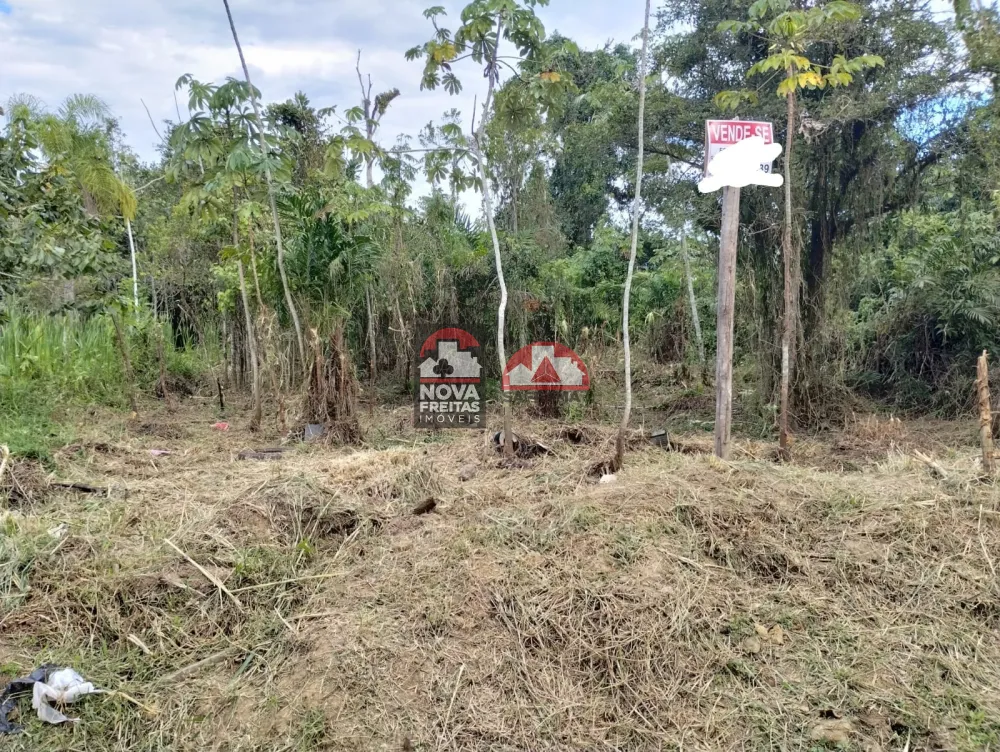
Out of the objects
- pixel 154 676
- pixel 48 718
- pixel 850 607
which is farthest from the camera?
pixel 850 607

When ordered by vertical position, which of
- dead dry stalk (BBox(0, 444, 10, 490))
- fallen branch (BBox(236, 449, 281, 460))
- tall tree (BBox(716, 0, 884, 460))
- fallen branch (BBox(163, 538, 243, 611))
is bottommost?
fallen branch (BBox(163, 538, 243, 611))

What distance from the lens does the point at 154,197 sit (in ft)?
31.7

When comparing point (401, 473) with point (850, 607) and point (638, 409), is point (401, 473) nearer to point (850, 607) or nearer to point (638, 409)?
point (850, 607)

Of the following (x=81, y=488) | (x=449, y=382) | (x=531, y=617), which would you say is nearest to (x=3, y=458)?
(x=81, y=488)

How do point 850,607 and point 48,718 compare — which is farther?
point 850,607

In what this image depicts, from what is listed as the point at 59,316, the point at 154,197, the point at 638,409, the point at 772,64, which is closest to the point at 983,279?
the point at 638,409

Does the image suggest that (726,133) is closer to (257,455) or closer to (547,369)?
(547,369)

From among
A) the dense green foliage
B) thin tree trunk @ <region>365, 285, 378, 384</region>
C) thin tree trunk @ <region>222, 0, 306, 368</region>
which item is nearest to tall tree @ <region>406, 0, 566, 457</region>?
the dense green foliage

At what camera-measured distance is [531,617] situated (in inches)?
87.2

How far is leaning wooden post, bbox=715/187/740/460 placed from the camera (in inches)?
139

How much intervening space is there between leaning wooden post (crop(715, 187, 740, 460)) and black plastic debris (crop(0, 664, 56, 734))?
3252 millimetres

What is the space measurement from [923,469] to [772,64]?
2.44 m

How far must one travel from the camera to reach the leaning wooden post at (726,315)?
3.52 metres

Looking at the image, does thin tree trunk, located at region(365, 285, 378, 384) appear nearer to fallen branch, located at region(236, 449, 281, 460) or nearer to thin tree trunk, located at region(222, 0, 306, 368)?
thin tree trunk, located at region(222, 0, 306, 368)
